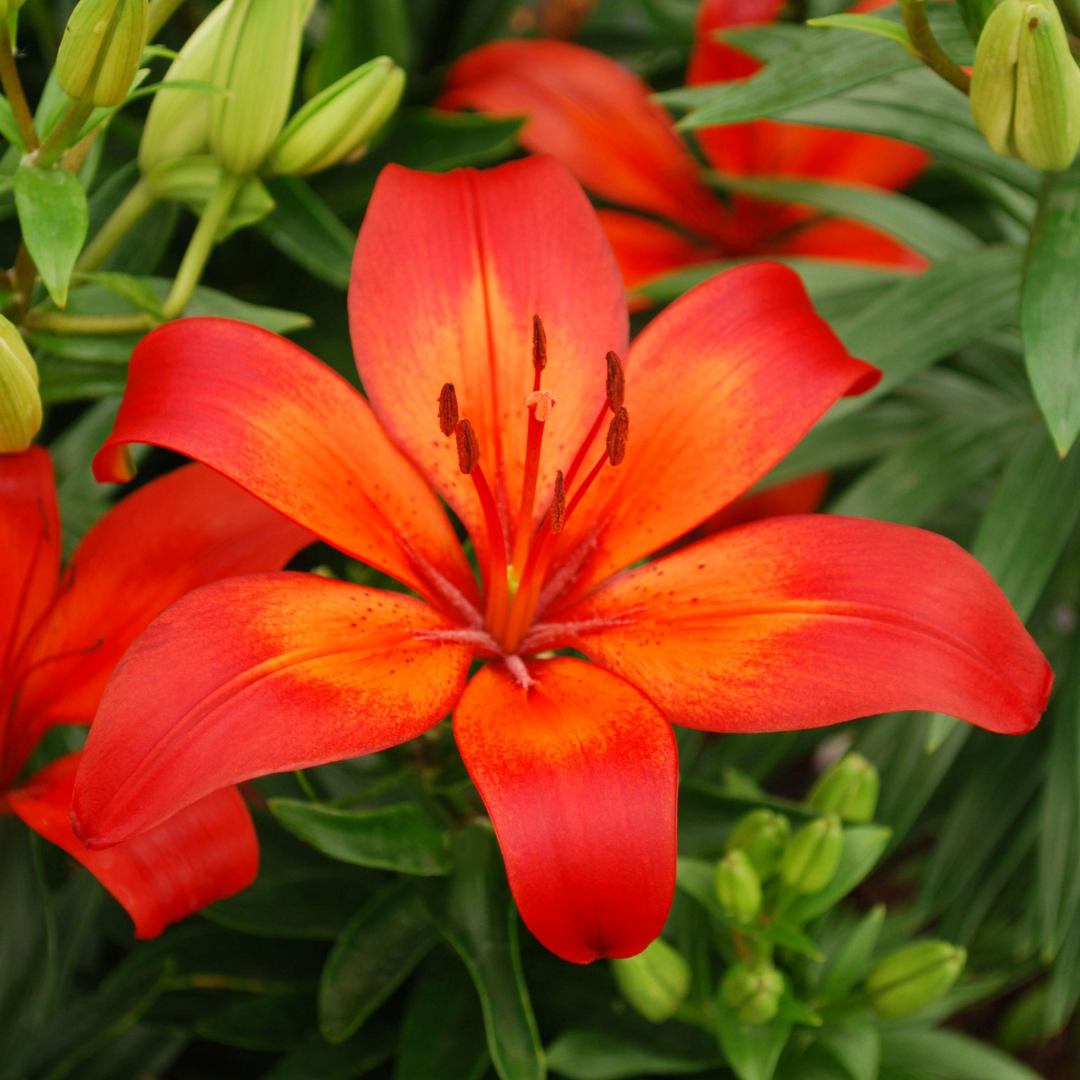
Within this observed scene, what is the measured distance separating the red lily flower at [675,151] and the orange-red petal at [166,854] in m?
0.66

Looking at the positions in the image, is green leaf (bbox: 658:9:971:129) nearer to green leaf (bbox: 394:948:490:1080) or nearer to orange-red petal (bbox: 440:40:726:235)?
orange-red petal (bbox: 440:40:726:235)

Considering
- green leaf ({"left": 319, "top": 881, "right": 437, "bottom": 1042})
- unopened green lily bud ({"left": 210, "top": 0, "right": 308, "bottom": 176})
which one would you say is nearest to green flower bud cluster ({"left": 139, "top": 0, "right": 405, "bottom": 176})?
unopened green lily bud ({"left": 210, "top": 0, "right": 308, "bottom": 176})

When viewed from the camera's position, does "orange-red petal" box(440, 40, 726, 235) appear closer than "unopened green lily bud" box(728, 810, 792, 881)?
No

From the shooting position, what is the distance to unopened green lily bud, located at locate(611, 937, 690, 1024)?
0.69m

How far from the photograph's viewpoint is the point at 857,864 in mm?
711

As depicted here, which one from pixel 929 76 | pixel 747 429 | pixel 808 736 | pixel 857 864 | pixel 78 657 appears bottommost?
pixel 808 736

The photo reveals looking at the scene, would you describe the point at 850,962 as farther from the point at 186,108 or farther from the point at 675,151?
the point at 675,151

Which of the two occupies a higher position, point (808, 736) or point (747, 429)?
point (747, 429)

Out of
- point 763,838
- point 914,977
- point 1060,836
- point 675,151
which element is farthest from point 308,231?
point 1060,836

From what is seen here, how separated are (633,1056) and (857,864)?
21 cm

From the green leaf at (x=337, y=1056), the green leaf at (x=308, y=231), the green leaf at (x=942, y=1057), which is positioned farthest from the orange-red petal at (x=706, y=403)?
the green leaf at (x=942, y=1057)

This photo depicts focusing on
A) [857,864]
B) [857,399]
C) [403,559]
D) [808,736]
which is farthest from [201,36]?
[808,736]

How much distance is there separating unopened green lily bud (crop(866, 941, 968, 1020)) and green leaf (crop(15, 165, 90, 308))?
0.60 meters

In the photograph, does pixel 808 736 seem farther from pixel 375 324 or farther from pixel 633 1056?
pixel 375 324
